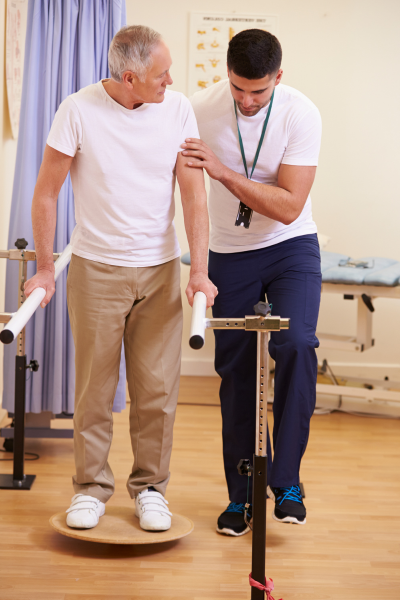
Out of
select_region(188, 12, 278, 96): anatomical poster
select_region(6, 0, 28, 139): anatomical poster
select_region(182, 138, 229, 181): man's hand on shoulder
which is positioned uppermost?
select_region(188, 12, 278, 96): anatomical poster

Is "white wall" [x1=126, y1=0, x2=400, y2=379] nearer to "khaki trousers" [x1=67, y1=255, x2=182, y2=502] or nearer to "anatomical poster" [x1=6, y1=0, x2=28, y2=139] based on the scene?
"anatomical poster" [x1=6, y1=0, x2=28, y2=139]

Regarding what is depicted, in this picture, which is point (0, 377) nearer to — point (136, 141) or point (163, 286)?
point (163, 286)

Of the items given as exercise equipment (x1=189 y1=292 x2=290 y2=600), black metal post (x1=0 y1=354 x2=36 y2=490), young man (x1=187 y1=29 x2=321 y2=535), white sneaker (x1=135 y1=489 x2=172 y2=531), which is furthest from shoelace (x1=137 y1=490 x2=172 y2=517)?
black metal post (x1=0 y1=354 x2=36 y2=490)

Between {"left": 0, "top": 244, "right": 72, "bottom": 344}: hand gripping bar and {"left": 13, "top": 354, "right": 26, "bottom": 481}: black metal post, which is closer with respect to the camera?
{"left": 0, "top": 244, "right": 72, "bottom": 344}: hand gripping bar

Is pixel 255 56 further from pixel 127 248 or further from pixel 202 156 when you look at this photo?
pixel 127 248

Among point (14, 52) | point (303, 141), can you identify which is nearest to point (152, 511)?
point (303, 141)

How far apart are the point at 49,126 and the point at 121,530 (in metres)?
1.49

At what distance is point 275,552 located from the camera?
1975mm

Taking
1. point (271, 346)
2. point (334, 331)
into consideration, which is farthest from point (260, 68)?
point (334, 331)

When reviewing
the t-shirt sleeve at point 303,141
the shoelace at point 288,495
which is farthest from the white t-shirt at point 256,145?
the shoelace at point 288,495

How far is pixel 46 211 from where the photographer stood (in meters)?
1.82

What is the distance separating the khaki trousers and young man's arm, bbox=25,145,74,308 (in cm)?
9

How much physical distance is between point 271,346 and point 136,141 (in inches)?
27.1

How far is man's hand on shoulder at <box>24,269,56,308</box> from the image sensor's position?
176cm
